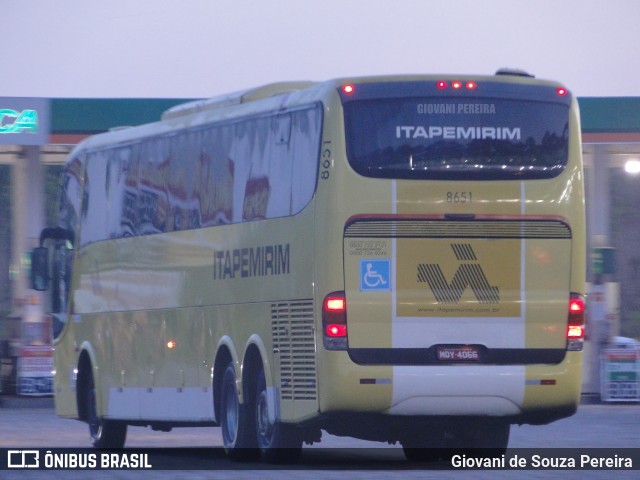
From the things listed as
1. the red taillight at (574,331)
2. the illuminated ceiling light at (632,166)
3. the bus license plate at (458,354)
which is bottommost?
the bus license plate at (458,354)

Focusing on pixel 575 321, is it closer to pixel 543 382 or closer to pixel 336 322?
pixel 543 382

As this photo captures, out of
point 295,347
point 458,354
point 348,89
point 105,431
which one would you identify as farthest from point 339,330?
point 105,431

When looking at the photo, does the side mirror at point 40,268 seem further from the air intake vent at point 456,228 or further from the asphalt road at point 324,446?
the air intake vent at point 456,228

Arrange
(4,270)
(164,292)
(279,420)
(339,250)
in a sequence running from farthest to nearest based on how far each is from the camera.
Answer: (4,270)
(164,292)
(279,420)
(339,250)

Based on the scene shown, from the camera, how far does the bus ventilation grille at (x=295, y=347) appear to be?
605 inches

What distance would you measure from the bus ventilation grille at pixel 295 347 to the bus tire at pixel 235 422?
3.66 feet

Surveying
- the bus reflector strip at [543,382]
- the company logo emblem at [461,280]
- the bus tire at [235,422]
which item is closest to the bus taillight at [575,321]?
the bus reflector strip at [543,382]

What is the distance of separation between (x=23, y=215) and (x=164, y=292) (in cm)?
1376

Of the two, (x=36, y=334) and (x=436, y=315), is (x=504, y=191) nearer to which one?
(x=436, y=315)

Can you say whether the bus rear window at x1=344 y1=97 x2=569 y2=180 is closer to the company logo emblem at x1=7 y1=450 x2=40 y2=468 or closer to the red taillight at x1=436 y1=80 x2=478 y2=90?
the red taillight at x1=436 y1=80 x2=478 y2=90

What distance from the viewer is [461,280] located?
15250mm

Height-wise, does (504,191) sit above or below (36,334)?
above

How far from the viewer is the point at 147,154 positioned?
20.0 metres

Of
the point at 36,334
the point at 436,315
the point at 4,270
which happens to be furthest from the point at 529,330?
the point at 4,270
